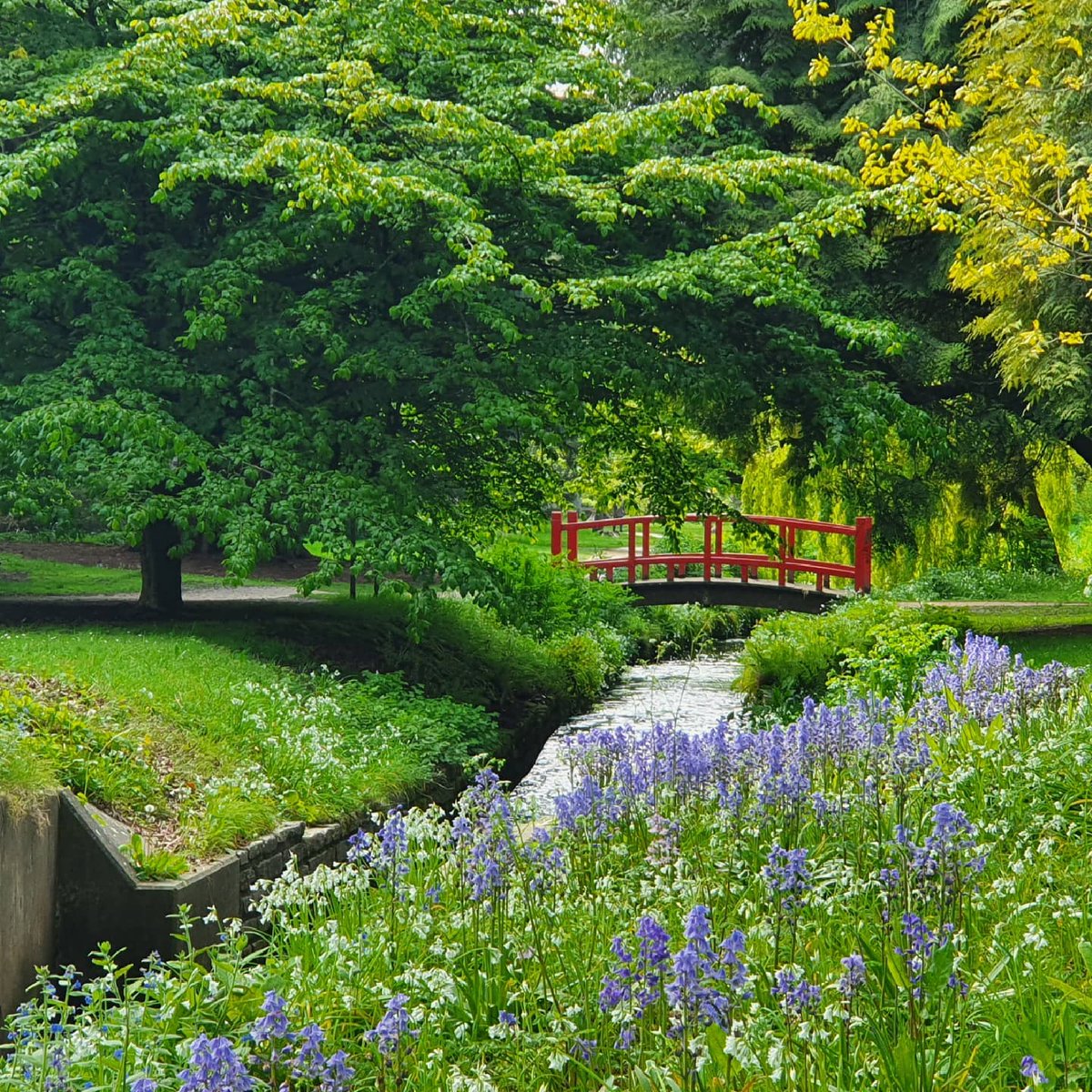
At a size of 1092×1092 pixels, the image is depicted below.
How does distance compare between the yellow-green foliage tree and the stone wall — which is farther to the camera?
the yellow-green foliage tree

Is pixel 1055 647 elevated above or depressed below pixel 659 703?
above

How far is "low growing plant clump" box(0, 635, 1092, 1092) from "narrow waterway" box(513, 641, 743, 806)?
16.2 feet

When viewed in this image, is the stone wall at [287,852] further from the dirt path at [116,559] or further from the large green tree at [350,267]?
the dirt path at [116,559]

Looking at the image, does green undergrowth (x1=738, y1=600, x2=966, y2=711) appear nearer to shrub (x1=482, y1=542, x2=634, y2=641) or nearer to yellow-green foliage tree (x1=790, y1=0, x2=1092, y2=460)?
yellow-green foliage tree (x1=790, y1=0, x2=1092, y2=460)

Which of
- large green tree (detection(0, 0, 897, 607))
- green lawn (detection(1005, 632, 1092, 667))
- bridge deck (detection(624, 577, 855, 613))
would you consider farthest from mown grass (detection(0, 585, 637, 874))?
Result: green lawn (detection(1005, 632, 1092, 667))

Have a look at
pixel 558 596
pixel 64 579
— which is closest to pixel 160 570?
pixel 558 596

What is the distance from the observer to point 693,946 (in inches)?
107

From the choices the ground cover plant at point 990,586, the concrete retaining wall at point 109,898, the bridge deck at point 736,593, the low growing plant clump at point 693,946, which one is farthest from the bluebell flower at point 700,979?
the ground cover plant at point 990,586

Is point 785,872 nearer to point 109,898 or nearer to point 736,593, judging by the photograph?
point 109,898

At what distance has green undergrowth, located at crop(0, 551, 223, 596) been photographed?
1748cm

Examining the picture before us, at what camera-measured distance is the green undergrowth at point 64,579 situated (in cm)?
A: 1748

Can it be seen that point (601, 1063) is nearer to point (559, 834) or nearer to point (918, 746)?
point (559, 834)

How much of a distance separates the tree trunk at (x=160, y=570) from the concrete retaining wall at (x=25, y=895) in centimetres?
723

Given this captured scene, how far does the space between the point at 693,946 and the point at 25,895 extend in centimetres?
441
